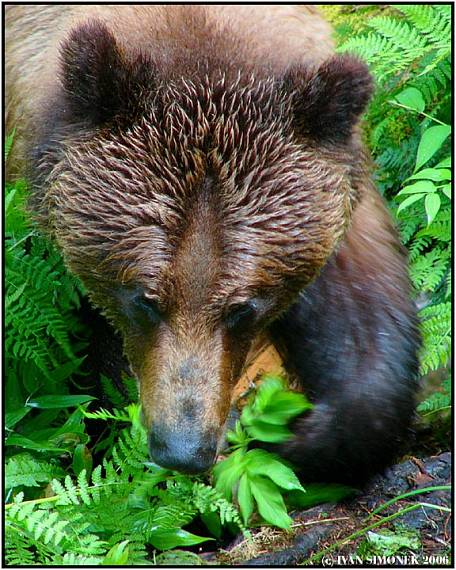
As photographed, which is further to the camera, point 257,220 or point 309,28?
point 309,28

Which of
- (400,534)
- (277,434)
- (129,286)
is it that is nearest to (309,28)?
(129,286)

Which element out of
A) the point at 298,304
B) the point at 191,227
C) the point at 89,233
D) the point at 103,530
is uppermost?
the point at 191,227

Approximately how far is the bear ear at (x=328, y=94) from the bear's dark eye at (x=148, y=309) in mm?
1220

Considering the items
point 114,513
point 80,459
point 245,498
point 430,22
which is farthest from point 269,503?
point 430,22

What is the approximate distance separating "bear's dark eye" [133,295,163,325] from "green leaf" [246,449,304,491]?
98cm

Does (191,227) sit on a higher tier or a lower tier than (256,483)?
higher

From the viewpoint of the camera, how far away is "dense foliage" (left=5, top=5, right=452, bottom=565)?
4.57 metres

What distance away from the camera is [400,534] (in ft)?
16.6

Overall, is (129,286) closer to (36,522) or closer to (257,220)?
(257,220)

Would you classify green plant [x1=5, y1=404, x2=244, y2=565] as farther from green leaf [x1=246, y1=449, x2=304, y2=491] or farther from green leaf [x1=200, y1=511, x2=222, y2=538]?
green leaf [x1=200, y1=511, x2=222, y2=538]

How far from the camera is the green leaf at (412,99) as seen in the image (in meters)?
6.20

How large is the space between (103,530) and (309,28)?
10.9ft

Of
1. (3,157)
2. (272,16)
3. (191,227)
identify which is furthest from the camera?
(3,157)

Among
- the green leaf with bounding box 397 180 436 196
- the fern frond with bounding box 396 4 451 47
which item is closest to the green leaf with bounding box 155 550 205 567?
the green leaf with bounding box 397 180 436 196
